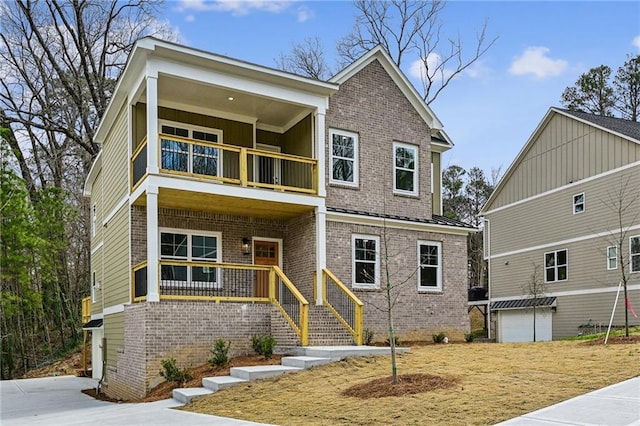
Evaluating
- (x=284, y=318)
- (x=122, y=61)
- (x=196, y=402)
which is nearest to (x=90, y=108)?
(x=122, y=61)

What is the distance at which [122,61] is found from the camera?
32.8 meters

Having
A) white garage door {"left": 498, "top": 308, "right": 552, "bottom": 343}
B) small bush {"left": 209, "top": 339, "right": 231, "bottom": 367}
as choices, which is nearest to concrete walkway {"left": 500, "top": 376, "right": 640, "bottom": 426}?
small bush {"left": 209, "top": 339, "right": 231, "bottom": 367}

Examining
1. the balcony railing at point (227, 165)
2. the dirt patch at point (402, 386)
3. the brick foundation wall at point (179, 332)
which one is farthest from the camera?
the balcony railing at point (227, 165)

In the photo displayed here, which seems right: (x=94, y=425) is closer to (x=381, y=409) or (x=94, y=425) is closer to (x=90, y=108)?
(x=381, y=409)

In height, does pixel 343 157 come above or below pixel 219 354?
above

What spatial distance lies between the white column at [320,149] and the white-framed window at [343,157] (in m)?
0.93

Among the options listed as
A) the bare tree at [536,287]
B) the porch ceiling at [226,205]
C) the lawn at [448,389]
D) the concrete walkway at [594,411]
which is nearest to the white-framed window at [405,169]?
the porch ceiling at [226,205]

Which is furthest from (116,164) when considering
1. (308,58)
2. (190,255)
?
(308,58)

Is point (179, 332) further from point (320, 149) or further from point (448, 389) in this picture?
point (448, 389)

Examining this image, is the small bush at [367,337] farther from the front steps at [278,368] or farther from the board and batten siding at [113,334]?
the board and batten siding at [113,334]

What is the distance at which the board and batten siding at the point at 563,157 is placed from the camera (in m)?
23.3

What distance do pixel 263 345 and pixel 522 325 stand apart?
17490mm

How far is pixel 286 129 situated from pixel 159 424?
11.4 metres

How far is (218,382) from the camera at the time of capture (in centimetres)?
1124
